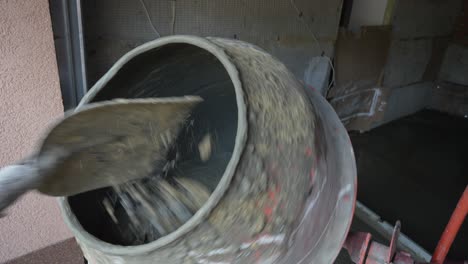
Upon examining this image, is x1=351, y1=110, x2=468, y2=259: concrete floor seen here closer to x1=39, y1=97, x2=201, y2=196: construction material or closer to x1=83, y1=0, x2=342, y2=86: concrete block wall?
x1=83, y1=0, x2=342, y2=86: concrete block wall

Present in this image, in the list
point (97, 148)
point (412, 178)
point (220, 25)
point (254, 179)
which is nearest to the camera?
point (254, 179)

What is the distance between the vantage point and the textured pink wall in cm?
120

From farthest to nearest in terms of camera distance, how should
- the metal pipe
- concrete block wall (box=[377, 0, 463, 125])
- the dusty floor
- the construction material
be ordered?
concrete block wall (box=[377, 0, 463, 125]) → the dusty floor → the metal pipe → the construction material

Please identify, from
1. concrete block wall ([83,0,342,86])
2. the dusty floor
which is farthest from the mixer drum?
the dusty floor

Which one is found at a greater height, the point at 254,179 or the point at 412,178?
the point at 254,179

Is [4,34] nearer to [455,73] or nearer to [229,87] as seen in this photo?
Answer: [229,87]

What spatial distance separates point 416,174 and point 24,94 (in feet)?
9.53

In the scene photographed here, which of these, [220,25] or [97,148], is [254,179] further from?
[220,25]

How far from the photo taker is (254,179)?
0.60 m

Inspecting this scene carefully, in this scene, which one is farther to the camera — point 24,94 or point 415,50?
point 415,50

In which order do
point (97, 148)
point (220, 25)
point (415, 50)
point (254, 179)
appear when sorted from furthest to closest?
point (415, 50) → point (220, 25) → point (97, 148) → point (254, 179)

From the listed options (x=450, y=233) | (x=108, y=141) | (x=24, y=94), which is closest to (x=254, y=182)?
(x=108, y=141)

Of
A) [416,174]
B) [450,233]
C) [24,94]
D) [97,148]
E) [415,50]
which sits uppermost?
[97,148]

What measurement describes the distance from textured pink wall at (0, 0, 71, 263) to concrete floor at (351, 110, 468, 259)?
2.08 meters
